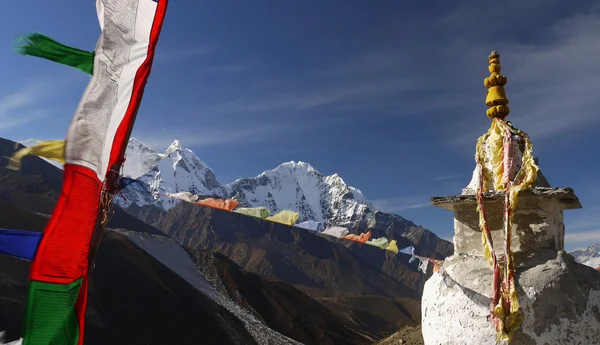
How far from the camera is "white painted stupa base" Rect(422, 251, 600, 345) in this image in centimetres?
383

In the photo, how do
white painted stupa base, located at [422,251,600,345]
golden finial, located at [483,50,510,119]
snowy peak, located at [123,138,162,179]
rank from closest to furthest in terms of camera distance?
snowy peak, located at [123,138,162,179] < white painted stupa base, located at [422,251,600,345] < golden finial, located at [483,50,510,119]

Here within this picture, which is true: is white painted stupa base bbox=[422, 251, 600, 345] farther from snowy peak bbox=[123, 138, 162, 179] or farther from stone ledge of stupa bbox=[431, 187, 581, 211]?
snowy peak bbox=[123, 138, 162, 179]

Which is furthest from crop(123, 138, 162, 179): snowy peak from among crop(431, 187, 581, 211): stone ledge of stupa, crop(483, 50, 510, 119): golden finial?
crop(483, 50, 510, 119): golden finial

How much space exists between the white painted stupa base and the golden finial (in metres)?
1.39

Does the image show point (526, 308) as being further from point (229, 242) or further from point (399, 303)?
point (229, 242)

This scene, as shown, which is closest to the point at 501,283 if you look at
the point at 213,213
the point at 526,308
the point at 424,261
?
the point at 526,308

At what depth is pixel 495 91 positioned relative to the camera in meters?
4.70

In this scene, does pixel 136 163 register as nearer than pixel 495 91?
Yes

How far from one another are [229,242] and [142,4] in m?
123

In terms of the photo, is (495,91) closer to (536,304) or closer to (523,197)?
(523,197)

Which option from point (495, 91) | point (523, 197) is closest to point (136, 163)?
point (523, 197)

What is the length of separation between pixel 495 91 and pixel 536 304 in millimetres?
1993

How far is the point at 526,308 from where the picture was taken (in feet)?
12.7

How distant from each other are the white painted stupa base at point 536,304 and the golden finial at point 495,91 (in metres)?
1.39
